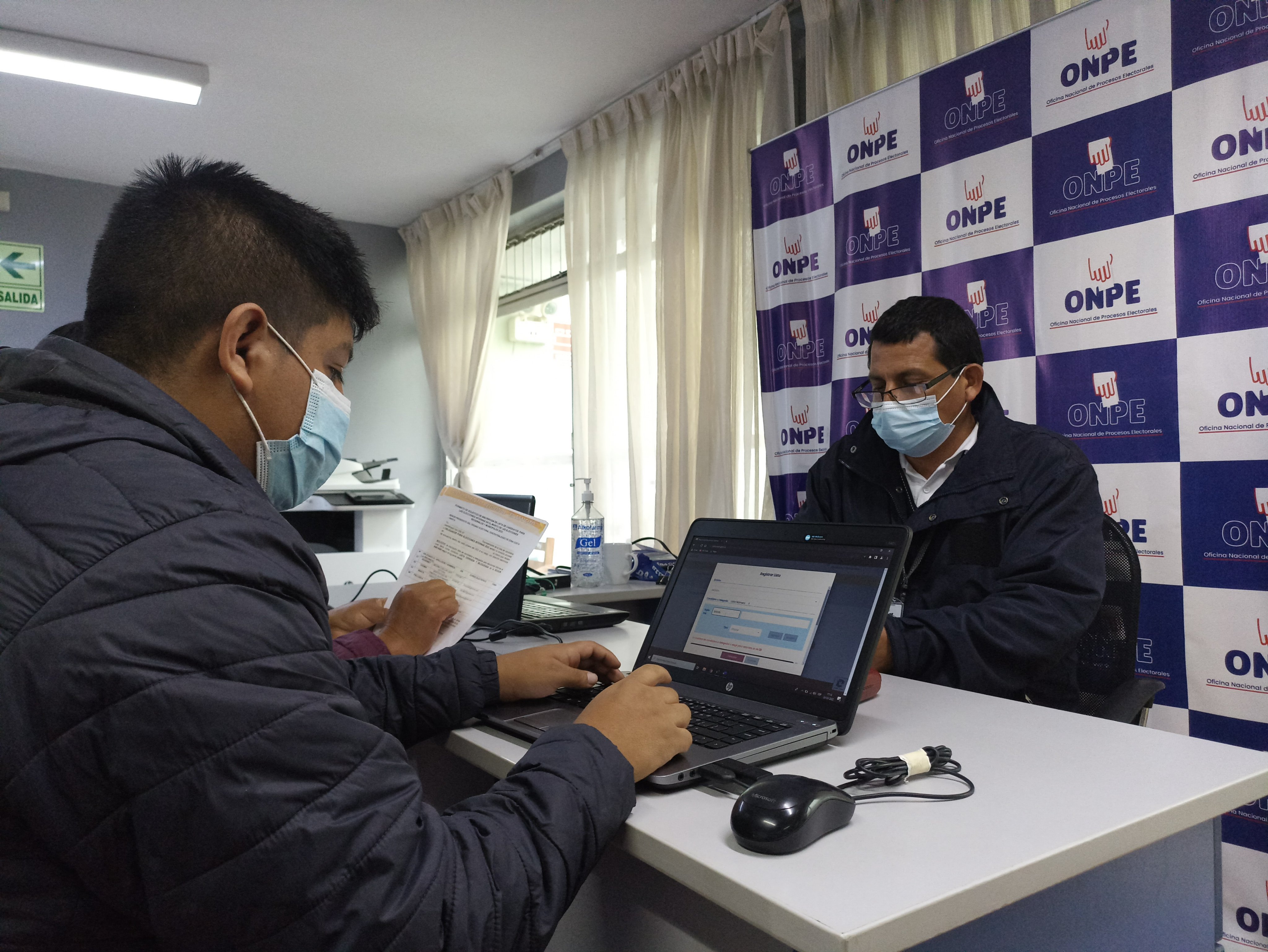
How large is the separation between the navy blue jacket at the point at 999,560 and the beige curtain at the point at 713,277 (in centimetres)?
150

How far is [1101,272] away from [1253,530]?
2.31ft

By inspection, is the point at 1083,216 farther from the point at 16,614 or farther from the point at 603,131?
the point at 603,131

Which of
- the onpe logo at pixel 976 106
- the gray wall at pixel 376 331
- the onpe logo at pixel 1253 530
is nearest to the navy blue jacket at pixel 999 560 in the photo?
the onpe logo at pixel 1253 530

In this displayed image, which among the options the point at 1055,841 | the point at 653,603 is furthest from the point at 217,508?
the point at 653,603

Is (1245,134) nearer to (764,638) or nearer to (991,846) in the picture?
(764,638)

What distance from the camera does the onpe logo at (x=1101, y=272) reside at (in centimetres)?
210

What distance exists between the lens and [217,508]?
648 millimetres

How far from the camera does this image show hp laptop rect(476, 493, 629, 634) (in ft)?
A: 5.91

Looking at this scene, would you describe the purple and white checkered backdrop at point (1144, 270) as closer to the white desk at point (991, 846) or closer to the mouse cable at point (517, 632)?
the white desk at point (991, 846)

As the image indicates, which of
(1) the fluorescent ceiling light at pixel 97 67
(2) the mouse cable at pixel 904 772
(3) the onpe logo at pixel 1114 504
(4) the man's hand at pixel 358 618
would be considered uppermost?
(1) the fluorescent ceiling light at pixel 97 67

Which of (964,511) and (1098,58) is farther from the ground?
(1098,58)

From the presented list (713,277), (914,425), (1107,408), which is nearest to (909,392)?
(914,425)

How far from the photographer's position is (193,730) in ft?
1.84

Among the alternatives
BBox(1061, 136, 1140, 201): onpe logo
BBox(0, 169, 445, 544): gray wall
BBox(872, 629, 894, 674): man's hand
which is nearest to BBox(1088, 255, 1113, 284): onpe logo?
BBox(1061, 136, 1140, 201): onpe logo
